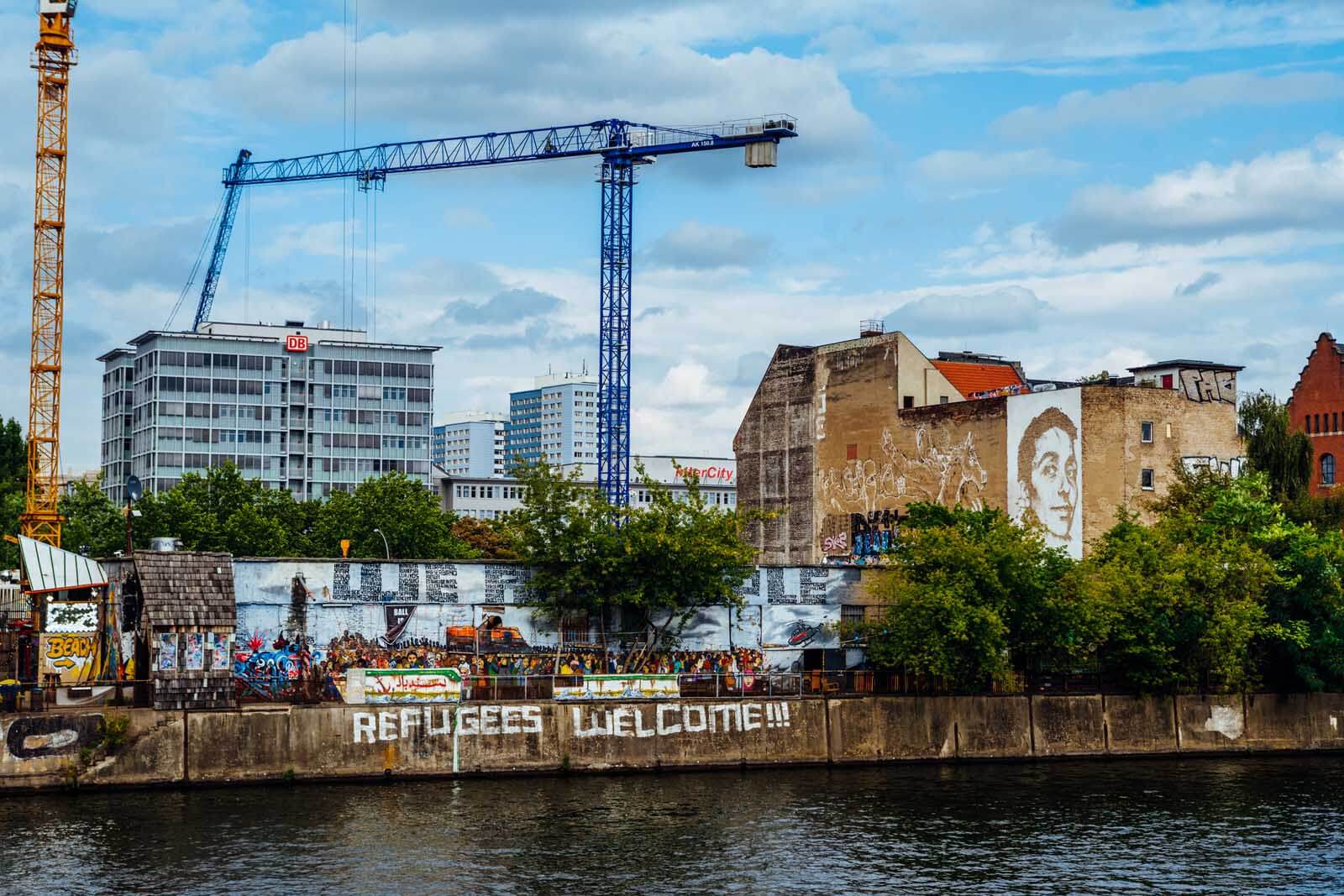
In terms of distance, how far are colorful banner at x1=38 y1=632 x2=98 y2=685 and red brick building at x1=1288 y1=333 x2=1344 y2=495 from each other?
9827cm

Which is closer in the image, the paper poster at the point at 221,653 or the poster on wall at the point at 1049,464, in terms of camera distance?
the paper poster at the point at 221,653

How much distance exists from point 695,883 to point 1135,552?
1584 inches

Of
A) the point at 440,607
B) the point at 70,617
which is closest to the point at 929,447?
the point at 440,607

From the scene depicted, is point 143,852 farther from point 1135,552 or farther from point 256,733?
point 1135,552

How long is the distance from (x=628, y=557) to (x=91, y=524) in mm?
60099

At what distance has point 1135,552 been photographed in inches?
3167

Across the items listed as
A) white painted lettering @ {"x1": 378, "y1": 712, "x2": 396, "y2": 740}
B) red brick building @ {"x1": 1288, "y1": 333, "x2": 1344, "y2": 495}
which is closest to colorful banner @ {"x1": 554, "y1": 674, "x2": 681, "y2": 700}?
white painted lettering @ {"x1": 378, "y1": 712, "x2": 396, "y2": 740}

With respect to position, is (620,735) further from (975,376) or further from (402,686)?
(975,376)

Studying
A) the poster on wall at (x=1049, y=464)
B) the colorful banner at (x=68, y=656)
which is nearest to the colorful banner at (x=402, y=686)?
the colorful banner at (x=68, y=656)

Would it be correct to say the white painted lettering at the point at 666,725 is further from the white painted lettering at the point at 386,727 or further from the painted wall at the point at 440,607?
the white painted lettering at the point at 386,727

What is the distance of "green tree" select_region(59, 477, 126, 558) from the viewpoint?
378ft

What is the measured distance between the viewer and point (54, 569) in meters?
68.1

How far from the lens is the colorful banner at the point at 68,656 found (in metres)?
67.5

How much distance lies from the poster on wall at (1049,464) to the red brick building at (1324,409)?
145 feet
